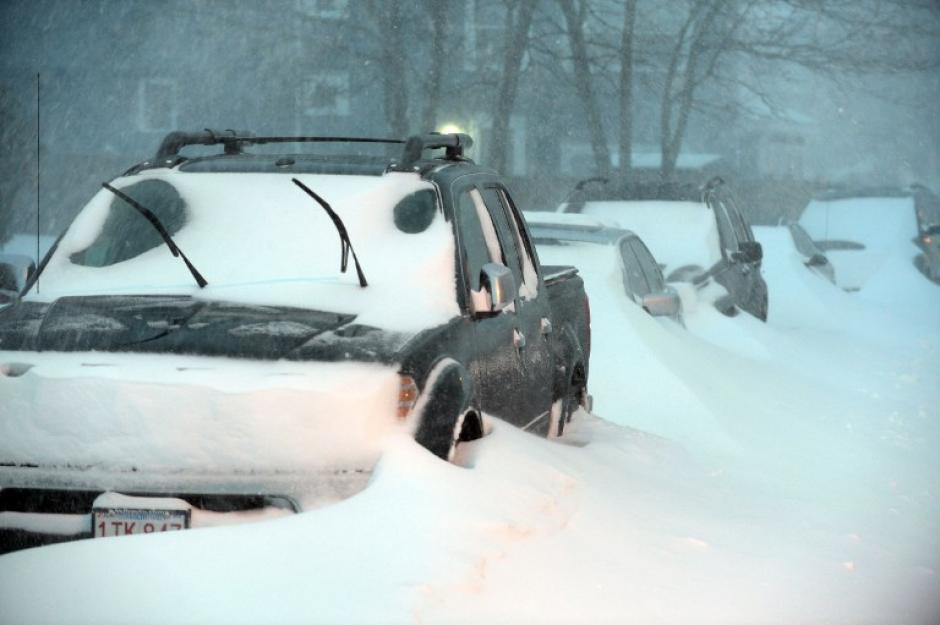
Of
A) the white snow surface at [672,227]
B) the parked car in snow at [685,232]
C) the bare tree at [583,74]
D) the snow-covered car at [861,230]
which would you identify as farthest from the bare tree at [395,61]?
the white snow surface at [672,227]

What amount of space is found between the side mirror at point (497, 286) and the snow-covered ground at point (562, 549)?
1.78 feet

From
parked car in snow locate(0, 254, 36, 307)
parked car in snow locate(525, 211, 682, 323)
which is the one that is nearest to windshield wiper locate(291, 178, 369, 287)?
parked car in snow locate(0, 254, 36, 307)

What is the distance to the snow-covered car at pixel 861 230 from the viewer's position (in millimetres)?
24000

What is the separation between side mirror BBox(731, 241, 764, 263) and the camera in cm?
1585

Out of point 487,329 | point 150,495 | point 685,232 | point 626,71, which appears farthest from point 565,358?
point 626,71

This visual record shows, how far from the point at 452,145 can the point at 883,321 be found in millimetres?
12996

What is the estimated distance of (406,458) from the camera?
525cm

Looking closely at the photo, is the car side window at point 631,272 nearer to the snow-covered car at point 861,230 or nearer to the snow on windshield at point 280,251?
the snow on windshield at point 280,251

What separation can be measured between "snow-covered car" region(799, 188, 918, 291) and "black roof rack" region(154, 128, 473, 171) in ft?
56.3

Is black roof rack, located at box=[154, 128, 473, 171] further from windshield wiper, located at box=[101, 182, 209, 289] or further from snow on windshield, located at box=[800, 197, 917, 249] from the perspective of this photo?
snow on windshield, located at box=[800, 197, 917, 249]

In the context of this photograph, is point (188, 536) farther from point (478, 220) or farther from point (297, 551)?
point (478, 220)

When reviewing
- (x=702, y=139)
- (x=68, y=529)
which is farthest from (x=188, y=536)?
(x=702, y=139)

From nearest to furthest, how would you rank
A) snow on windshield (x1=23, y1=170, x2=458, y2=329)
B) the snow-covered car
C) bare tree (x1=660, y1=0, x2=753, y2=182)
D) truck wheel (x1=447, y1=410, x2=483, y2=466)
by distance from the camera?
truck wheel (x1=447, y1=410, x2=483, y2=466), snow on windshield (x1=23, y1=170, x2=458, y2=329), the snow-covered car, bare tree (x1=660, y1=0, x2=753, y2=182)

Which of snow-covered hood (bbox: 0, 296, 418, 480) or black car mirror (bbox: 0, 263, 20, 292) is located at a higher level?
black car mirror (bbox: 0, 263, 20, 292)
